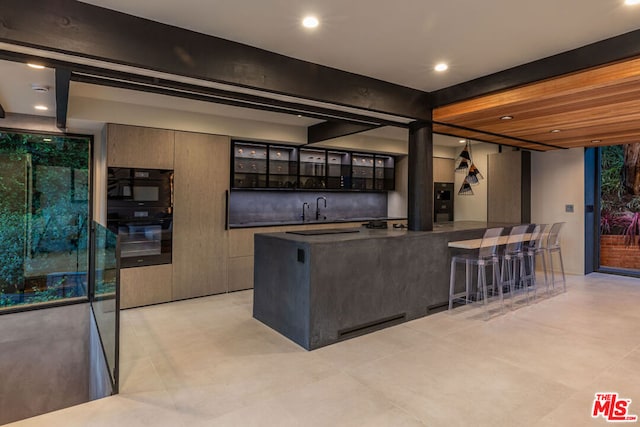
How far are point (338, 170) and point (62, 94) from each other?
4.64 meters

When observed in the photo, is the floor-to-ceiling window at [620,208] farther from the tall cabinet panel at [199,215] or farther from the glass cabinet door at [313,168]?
the tall cabinet panel at [199,215]

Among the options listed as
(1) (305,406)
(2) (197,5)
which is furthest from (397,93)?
(1) (305,406)

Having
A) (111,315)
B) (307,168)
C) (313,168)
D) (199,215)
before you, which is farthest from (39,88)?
(313,168)

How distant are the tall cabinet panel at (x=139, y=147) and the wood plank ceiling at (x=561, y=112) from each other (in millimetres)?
3603

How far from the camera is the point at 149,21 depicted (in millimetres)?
2631

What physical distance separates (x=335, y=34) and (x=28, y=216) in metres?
4.81

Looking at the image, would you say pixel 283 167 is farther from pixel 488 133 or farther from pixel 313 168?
pixel 488 133

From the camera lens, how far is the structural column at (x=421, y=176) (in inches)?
182

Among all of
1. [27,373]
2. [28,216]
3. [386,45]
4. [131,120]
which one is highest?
[386,45]

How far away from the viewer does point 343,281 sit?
3.59 meters

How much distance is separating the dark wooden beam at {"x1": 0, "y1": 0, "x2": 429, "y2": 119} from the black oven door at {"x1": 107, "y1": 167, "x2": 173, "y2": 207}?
2.34 metres

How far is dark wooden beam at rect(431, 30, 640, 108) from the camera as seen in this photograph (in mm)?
2924

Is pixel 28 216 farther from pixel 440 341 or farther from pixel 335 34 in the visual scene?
pixel 440 341

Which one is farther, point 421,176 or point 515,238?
point 515,238
